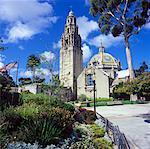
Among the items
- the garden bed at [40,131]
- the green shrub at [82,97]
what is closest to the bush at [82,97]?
the green shrub at [82,97]

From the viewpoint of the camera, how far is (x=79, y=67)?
75.4 metres

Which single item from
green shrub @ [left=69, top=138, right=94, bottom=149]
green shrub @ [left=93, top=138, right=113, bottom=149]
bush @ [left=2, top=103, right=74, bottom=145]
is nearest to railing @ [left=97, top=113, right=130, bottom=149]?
green shrub @ [left=93, top=138, right=113, bottom=149]

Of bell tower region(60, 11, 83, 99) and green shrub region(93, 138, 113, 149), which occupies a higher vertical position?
bell tower region(60, 11, 83, 99)

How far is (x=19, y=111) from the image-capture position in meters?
10.3

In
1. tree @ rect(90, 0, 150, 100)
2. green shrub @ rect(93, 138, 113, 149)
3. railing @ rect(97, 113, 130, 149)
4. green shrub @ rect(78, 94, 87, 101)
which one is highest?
tree @ rect(90, 0, 150, 100)

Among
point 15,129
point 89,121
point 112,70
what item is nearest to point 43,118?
point 15,129

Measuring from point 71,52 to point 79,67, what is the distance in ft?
18.6

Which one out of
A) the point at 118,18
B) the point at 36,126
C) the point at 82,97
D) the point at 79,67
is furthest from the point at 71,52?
the point at 36,126

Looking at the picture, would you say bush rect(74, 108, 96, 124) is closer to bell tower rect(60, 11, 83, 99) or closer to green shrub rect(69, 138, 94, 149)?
green shrub rect(69, 138, 94, 149)

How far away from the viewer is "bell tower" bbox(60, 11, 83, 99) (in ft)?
237

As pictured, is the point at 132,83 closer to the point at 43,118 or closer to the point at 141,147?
the point at 141,147

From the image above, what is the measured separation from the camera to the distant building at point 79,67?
66688 mm

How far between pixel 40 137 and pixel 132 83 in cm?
1148

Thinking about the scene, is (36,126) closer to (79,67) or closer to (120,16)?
(120,16)
